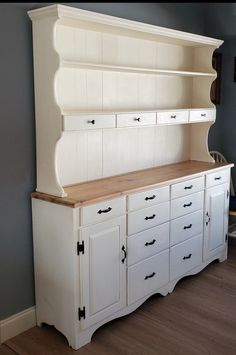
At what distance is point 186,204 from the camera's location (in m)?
3.13

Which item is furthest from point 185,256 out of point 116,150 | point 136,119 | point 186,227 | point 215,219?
point 136,119

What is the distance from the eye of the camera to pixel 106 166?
2.96m

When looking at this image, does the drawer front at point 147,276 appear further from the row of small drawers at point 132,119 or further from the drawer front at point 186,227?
the row of small drawers at point 132,119

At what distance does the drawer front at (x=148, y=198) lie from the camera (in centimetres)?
263

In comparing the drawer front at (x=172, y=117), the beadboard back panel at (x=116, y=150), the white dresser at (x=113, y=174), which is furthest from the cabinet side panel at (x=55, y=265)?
the drawer front at (x=172, y=117)

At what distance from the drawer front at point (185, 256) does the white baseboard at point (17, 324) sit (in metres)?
1.06

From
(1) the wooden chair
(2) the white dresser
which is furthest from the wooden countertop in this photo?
(1) the wooden chair

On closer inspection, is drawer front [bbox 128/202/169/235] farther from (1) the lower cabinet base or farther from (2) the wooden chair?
(2) the wooden chair

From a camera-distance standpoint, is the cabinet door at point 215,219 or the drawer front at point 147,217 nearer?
the drawer front at point 147,217

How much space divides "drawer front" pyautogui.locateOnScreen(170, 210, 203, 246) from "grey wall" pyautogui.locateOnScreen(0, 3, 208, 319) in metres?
1.06

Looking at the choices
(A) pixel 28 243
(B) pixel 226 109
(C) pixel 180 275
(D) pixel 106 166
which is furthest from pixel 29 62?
(B) pixel 226 109

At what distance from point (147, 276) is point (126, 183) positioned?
66 centimetres

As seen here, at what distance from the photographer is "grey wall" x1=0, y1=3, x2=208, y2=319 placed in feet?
7.61

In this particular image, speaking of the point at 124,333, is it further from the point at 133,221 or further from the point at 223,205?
the point at 223,205
